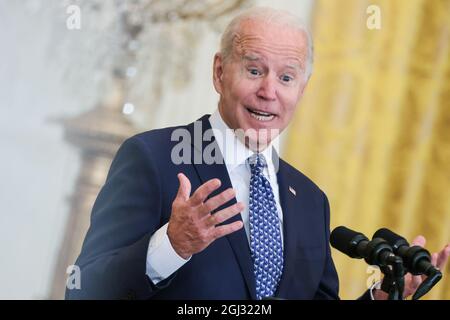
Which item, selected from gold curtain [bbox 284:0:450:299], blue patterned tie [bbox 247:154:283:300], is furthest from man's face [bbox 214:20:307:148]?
gold curtain [bbox 284:0:450:299]

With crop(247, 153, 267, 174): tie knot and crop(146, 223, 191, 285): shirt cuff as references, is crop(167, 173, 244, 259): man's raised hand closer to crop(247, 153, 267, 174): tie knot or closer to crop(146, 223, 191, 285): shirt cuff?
crop(146, 223, 191, 285): shirt cuff

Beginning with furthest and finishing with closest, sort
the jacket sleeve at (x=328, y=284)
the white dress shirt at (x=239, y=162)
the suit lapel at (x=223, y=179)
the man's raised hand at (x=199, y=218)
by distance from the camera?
the jacket sleeve at (x=328, y=284) → the white dress shirt at (x=239, y=162) → the suit lapel at (x=223, y=179) → the man's raised hand at (x=199, y=218)

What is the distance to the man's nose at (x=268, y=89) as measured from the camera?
5.44 feet

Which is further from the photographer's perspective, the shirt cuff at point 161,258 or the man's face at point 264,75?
the man's face at point 264,75

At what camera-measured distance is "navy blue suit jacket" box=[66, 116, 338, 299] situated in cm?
150

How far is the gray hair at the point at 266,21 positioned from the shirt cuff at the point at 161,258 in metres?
0.45

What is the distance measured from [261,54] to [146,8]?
184 centimetres

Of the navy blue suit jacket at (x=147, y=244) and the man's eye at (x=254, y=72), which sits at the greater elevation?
the man's eye at (x=254, y=72)

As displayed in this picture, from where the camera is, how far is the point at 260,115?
168 centimetres

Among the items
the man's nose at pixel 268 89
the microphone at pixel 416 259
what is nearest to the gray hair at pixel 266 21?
the man's nose at pixel 268 89

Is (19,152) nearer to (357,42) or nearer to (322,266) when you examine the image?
(357,42)

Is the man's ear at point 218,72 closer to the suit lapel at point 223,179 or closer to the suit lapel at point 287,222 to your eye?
the suit lapel at point 223,179
